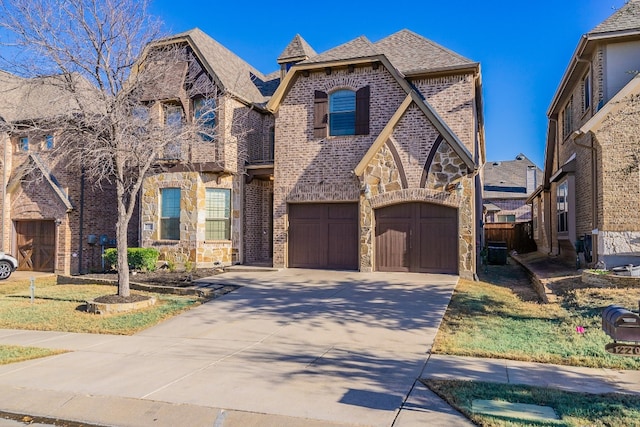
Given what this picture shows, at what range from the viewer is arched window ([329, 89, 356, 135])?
15.4 m

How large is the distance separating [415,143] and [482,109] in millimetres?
7826

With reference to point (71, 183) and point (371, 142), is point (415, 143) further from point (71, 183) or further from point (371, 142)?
point (71, 183)

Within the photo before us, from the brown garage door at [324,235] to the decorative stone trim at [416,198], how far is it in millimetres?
1151

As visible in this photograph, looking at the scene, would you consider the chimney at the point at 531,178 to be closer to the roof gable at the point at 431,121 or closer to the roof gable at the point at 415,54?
the roof gable at the point at 415,54

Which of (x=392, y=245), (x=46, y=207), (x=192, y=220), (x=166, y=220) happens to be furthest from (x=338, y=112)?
(x=46, y=207)

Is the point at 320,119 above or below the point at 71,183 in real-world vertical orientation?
above

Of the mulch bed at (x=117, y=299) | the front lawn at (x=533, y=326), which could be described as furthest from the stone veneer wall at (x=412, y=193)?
the mulch bed at (x=117, y=299)

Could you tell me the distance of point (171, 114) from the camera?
16781 millimetres

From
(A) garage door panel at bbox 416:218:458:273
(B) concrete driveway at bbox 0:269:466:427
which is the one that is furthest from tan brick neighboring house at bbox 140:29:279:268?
(A) garage door panel at bbox 416:218:458:273

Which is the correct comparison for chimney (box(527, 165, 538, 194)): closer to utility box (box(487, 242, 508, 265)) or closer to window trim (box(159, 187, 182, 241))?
utility box (box(487, 242, 508, 265))

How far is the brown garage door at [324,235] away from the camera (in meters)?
15.2

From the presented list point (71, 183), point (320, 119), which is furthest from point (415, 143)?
point (71, 183)

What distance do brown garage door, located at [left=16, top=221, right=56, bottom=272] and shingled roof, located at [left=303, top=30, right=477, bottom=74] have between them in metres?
13.1

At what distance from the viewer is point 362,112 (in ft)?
49.7
